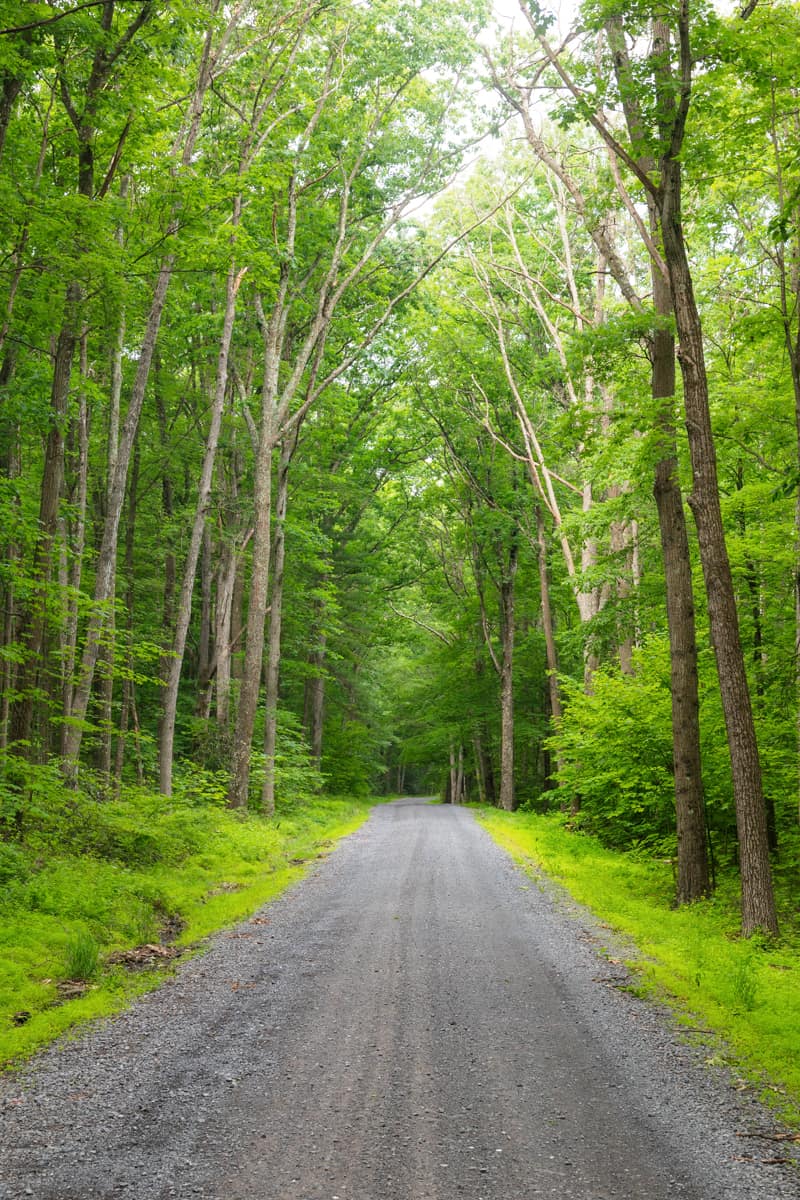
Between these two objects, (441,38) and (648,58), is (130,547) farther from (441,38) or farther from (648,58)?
(648,58)

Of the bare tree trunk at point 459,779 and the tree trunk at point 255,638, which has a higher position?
the tree trunk at point 255,638

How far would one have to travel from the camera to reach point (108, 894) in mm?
8391

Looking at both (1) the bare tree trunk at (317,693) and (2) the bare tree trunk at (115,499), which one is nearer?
(2) the bare tree trunk at (115,499)

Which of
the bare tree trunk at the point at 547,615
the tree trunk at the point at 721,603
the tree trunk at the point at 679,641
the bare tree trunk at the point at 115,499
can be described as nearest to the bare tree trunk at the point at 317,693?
the bare tree trunk at the point at 547,615

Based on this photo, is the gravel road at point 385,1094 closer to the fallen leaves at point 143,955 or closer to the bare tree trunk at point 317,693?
the fallen leaves at point 143,955

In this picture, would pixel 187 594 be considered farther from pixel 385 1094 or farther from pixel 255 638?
pixel 385 1094

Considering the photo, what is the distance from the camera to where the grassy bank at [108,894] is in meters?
5.89

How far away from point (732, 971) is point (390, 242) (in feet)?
59.2

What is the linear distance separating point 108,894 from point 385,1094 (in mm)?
5213

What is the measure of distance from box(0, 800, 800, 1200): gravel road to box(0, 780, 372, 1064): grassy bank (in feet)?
1.75

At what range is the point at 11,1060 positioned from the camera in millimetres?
4723

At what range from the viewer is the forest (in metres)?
9.12

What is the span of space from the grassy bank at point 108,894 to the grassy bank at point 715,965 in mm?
4246

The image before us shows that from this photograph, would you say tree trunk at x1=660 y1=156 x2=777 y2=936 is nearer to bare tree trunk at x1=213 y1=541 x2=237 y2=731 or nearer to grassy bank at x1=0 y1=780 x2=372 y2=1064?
grassy bank at x1=0 y1=780 x2=372 y2=1064
